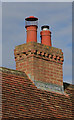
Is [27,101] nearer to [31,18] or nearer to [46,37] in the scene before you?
[46,37]

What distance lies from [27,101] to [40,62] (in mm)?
3898

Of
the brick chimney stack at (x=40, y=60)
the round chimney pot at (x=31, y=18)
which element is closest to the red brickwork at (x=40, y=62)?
the brick chimney stack at (x=40, y=60)

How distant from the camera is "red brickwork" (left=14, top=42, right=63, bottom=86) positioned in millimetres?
25859

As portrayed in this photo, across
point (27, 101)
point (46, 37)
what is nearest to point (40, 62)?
point (46, 37)

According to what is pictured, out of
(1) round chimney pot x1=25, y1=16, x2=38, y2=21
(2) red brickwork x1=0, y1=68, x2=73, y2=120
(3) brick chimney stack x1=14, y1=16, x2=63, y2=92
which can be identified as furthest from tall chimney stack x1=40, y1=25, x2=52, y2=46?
(2) red brickwork x1=0, y1=68, x2=73, y2=120

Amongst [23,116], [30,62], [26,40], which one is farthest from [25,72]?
[23,116]

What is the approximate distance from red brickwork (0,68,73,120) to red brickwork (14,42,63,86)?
3.07 ft

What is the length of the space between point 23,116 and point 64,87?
643 cm

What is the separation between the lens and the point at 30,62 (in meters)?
25.9

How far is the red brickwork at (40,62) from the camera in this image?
2586 cm

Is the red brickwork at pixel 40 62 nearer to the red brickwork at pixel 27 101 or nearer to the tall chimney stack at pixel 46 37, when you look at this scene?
the tall chimney stack at pixel 46 37

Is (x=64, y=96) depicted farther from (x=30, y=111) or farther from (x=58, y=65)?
(x=30, y=111)

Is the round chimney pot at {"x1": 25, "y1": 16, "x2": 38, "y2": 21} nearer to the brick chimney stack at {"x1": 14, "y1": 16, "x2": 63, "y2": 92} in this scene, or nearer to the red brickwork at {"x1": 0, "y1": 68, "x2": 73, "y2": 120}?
the brick chimney stack at {"x1": 14, "y1": 16, "x2": 63, "y2": 92}

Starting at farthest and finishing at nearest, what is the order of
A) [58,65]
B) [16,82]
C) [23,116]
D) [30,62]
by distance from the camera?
1. [58,65]
2. [30,62]
3. [16,82]
4. [23,116]
